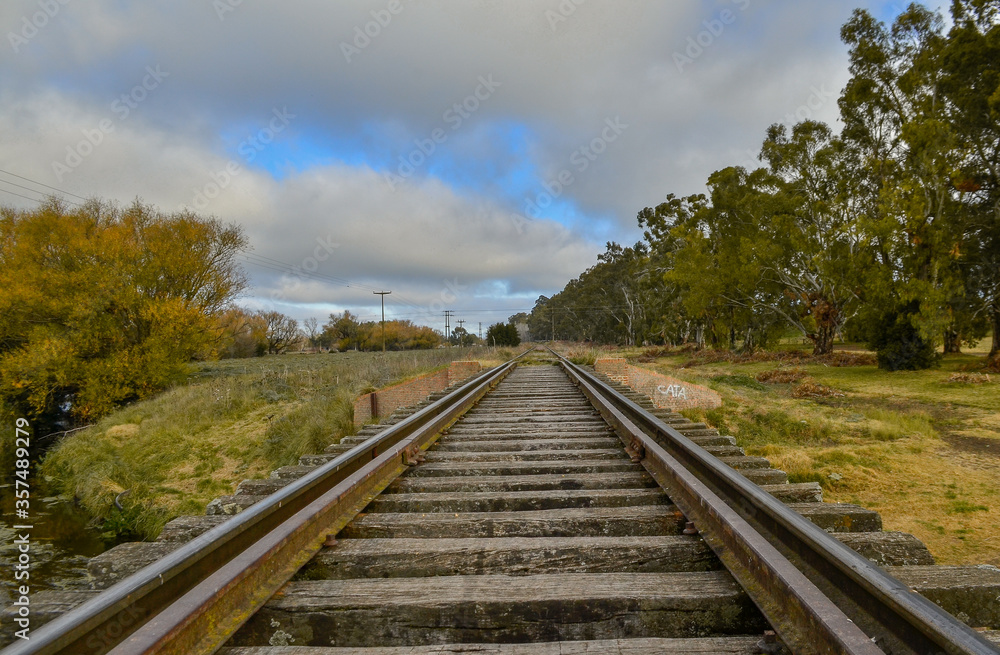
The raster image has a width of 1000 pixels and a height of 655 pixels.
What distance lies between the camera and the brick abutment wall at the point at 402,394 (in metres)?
10.7

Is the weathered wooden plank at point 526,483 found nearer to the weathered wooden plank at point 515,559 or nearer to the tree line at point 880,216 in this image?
the weathered wooden plank at point 515,559

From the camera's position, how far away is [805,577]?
175cm

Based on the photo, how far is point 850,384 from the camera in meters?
18.2

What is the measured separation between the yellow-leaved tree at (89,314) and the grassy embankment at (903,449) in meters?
22.2

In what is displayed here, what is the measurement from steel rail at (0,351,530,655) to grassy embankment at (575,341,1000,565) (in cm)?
567

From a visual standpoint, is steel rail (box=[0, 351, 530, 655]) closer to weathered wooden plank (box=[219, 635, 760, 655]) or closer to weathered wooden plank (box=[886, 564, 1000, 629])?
weathered wooden plank (box=[219, 635, 760, 655])

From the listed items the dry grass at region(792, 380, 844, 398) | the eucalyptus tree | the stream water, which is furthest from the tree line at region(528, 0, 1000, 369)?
the stream water

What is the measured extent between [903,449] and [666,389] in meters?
4.88

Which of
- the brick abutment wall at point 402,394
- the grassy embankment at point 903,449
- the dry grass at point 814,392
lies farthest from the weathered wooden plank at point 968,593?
the dry grass at point 814,392

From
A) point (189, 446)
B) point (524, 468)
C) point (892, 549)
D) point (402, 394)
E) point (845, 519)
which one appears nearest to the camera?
point (892, 549)

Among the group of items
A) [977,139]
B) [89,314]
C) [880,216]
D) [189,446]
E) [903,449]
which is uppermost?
[977,139]

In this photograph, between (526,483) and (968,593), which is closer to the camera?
(968,593)

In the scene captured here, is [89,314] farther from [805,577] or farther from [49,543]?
[805,577]

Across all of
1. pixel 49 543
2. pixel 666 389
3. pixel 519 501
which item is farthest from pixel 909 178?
pixel 49 543
